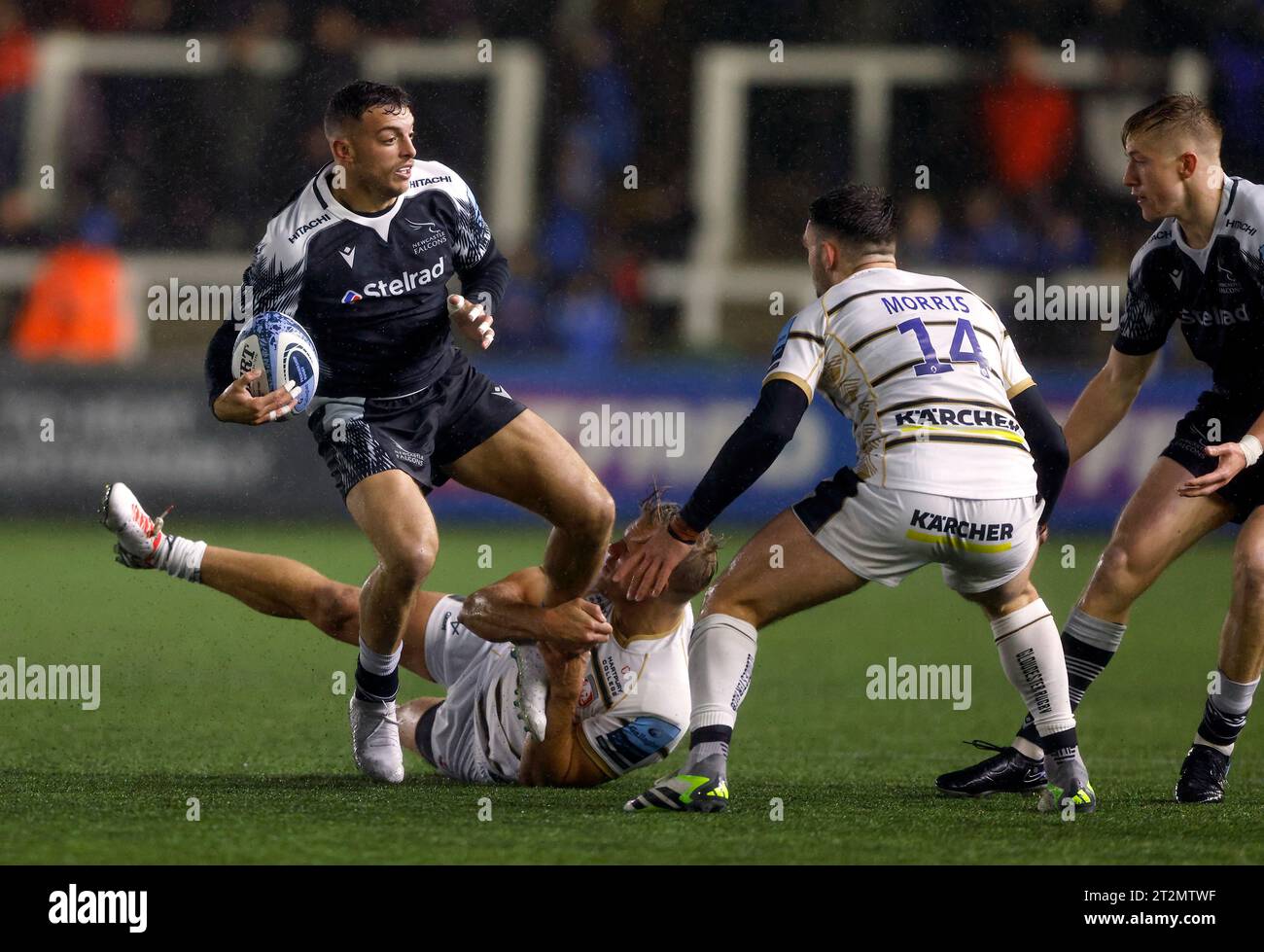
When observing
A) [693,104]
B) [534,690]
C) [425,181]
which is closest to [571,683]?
[534,690]

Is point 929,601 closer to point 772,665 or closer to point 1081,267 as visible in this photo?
point 772,665

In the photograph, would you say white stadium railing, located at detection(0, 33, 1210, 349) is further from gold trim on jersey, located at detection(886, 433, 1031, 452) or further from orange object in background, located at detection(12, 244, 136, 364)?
gold trim on jersey, located at detection(886, 433, 1031, 452)

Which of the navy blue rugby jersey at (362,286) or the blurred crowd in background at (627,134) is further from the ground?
the blurred crowd in background at (627,134)

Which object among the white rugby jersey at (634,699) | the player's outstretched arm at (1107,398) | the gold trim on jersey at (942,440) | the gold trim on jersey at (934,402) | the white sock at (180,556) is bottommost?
the white rugby jersey at (634,699)

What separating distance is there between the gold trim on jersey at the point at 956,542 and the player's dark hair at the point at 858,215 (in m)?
0.84

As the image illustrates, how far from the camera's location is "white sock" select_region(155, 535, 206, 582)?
607 centimetres

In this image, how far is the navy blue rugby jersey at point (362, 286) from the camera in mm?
5656

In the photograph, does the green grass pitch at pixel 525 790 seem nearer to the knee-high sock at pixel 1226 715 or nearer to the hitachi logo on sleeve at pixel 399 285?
the knee-high sock at pixel 1226 715

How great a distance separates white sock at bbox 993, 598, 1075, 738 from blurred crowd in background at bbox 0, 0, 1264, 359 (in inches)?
344

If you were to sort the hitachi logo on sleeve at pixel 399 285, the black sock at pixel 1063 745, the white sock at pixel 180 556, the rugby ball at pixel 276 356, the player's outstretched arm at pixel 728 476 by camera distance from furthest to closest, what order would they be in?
the white sock at pixel 180 556
the hitachi logo on sleeve at pixel 399 285
the rugby ball at pixel 276 356
the black sock at pixel 1063 745
the player's outstretched arm at pixel 728 476

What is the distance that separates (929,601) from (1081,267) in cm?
398

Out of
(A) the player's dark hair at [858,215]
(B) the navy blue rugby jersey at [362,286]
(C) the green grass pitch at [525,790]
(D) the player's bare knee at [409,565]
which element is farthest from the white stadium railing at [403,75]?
(A) the player's dark hair at [858,215]

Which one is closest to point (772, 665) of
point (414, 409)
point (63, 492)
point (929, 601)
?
point (929, 601)

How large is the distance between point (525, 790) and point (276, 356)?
4.91 feet
